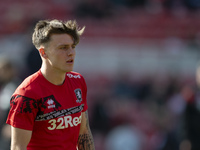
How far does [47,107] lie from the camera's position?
390 centimetres

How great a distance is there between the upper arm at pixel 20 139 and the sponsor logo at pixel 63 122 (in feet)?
0.83

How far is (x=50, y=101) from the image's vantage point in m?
3.94

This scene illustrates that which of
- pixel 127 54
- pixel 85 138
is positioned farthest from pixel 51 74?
pixel 127 54

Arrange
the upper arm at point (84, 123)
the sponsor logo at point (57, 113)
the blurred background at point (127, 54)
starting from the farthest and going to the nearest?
1. the blurred background at point (127, 54)
2. the upper arm at point (84, 123)
3. the sponsor logo at point (57, 113)

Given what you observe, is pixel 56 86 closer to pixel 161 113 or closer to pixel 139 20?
pixel 161 113

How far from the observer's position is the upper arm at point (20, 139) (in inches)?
147

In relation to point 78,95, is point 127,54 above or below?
above

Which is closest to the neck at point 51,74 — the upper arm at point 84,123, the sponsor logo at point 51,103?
the sponsor logo at point 51,103

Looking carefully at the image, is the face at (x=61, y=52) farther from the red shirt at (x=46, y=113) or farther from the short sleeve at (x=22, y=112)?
the short sleeve at (x=22, y=112)

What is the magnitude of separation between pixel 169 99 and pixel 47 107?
778cm

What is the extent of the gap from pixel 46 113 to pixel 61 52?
55cm

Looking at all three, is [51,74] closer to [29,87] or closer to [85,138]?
[29,87]

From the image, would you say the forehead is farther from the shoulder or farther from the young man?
the shoulder

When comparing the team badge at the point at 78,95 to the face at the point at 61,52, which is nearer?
the face at the point at 61,52
